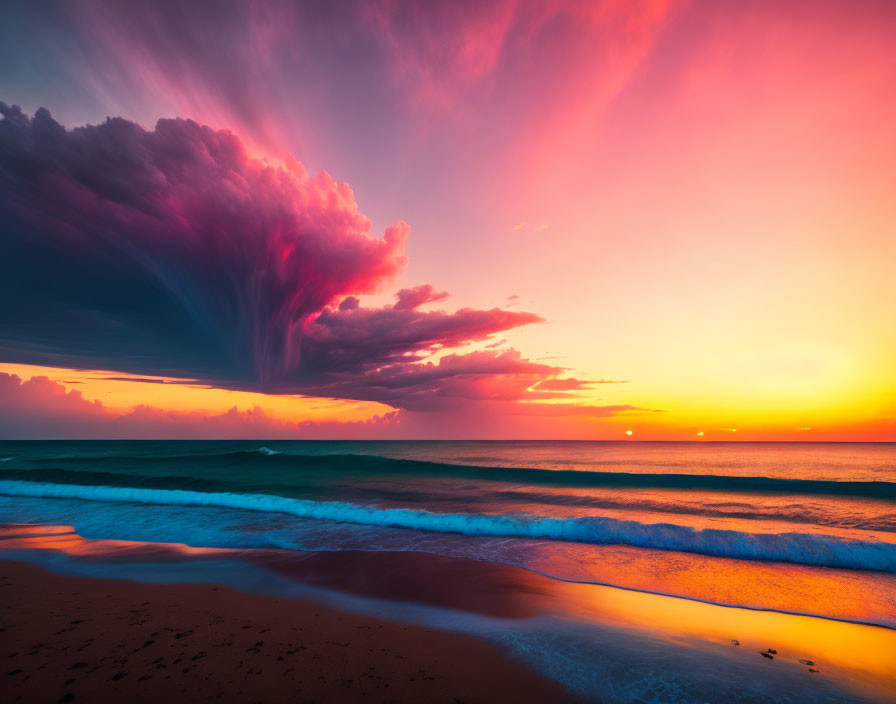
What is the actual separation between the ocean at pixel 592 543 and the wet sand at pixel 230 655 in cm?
81

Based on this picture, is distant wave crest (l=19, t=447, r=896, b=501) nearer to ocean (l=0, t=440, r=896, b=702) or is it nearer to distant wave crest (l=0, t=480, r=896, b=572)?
ocean (l=0, t=440, r=896, b=702)

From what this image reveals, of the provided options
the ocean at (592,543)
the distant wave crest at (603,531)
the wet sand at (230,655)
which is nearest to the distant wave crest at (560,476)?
the ocean at (592,543)

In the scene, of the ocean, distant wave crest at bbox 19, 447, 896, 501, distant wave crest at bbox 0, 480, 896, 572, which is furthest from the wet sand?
distant wave crest at bbox 19, 447, 896, 501

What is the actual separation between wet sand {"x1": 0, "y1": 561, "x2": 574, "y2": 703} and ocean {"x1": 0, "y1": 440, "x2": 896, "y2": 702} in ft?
2.64

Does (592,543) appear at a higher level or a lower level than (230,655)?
lower

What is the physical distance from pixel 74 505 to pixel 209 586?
15.6 meters

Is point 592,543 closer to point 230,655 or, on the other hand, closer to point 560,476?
point 230,655

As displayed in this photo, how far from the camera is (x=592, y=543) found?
11.9m

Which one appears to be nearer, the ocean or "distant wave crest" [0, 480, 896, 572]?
the ocean

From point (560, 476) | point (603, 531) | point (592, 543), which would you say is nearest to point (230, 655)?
point (592, 543)

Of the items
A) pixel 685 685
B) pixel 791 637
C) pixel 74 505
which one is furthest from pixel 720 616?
pixel 74 505

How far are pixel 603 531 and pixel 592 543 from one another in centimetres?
60

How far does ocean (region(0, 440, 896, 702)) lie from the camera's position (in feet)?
17.8

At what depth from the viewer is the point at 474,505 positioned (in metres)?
17.7
